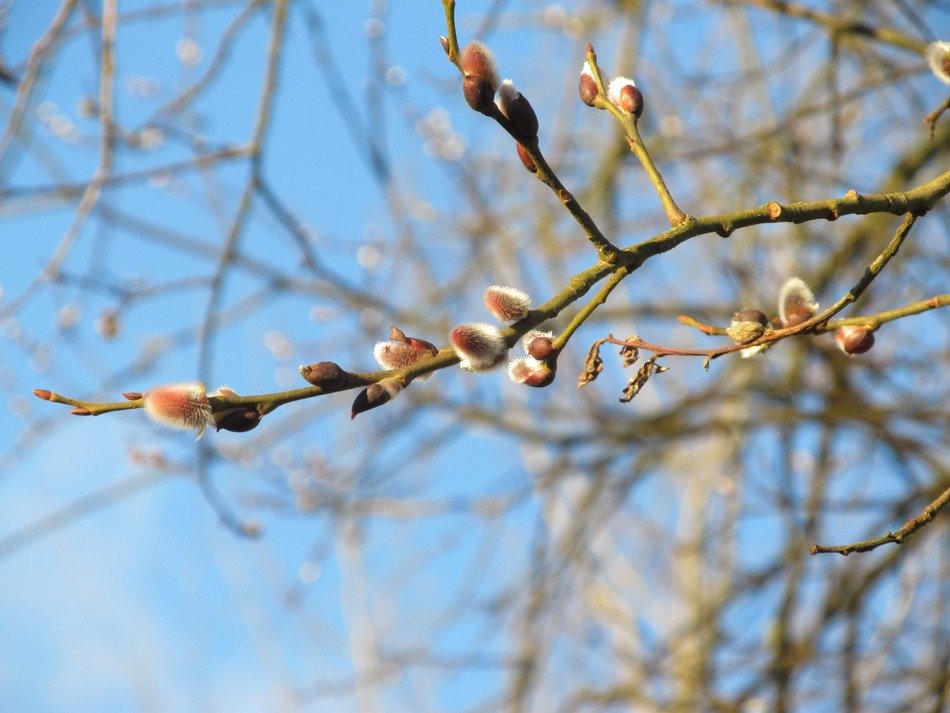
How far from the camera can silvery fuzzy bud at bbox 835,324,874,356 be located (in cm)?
129

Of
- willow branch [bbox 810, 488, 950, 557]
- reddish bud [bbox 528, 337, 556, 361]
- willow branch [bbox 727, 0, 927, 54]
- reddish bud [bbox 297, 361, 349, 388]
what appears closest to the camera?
reddish bud [bbox 297, 361, 349, 388]

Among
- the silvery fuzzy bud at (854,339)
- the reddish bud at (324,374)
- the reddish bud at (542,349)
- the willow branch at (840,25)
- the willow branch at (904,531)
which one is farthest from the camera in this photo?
the willow branch at (840,25)

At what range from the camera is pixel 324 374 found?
0.97 meters

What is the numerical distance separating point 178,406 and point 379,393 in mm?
221

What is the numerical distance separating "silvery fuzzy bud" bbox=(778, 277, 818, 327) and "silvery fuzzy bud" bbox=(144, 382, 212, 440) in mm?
832

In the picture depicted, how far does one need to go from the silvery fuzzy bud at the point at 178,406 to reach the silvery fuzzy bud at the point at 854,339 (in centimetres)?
90

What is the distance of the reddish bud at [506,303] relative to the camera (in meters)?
1.06

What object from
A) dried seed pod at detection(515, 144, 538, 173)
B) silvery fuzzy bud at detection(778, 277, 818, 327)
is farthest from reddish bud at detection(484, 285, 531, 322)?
silvery fuzzy bud at detection(778, 277, 818, 327)

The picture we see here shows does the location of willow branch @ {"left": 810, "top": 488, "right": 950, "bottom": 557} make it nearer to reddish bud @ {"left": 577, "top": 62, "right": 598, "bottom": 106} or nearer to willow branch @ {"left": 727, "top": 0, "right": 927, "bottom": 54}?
reddish bud @ {"left": 577, "top": 62, "right": 598, "bottom": 106}

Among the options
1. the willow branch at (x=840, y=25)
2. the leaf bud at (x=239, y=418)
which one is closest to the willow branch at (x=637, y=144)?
the leaf bud at (x=239, y=418)

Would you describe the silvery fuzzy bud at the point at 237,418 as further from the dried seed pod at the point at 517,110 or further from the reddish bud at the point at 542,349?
the dried seed pod at the point at 517,110

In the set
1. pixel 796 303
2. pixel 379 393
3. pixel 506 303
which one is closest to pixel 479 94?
pixel 506 303

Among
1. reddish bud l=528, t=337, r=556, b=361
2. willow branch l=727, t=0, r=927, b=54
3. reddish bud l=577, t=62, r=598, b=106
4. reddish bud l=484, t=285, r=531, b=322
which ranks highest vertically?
willow branch l=727, t=0, r=927, b=54

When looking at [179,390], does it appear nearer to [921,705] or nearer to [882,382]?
[921,705]
